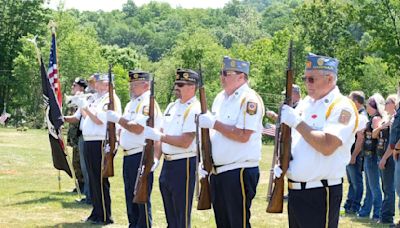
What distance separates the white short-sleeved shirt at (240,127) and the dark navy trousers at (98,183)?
145 inches

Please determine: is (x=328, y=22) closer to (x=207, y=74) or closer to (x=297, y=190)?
(x=207, y=74)

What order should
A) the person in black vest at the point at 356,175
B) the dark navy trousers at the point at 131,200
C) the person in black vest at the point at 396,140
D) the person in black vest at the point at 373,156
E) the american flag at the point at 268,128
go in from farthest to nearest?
the person in black vest at the point at 356,175, the person in black vest at the point at 373,156, the person in black vest at the point at 396,140, the american flag at the point at 268,128, the dark navy trousers at the point at 131,200

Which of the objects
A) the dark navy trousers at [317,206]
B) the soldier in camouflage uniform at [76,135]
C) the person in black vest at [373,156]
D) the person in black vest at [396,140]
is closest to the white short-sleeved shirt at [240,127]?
the dark navy trousers at [317,206]

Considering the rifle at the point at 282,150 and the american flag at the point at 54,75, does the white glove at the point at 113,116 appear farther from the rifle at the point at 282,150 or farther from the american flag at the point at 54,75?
the american flag at the point at 54,75

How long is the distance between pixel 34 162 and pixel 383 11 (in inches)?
1149

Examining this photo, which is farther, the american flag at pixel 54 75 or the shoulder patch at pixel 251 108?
the american flag at pixel 54 75

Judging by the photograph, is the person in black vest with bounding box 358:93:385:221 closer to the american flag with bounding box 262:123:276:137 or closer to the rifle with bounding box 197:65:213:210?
the american flag with bounding box 262:123:276:137

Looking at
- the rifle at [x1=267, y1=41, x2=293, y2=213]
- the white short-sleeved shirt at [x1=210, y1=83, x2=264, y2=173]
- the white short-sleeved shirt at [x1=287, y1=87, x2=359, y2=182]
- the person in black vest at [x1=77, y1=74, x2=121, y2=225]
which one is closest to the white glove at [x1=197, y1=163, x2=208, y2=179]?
the white short-sleeved shirt at [x1=210, y1=83, x2=264, y2=173]

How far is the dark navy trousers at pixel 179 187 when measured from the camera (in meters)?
7.53

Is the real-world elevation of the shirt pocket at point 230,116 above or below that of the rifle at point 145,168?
above

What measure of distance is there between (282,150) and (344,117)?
610mm

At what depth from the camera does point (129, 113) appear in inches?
346

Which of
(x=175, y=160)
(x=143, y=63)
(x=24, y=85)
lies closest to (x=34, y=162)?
(x=175, y=160)

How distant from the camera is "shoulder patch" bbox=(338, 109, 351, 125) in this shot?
547 centimetres
